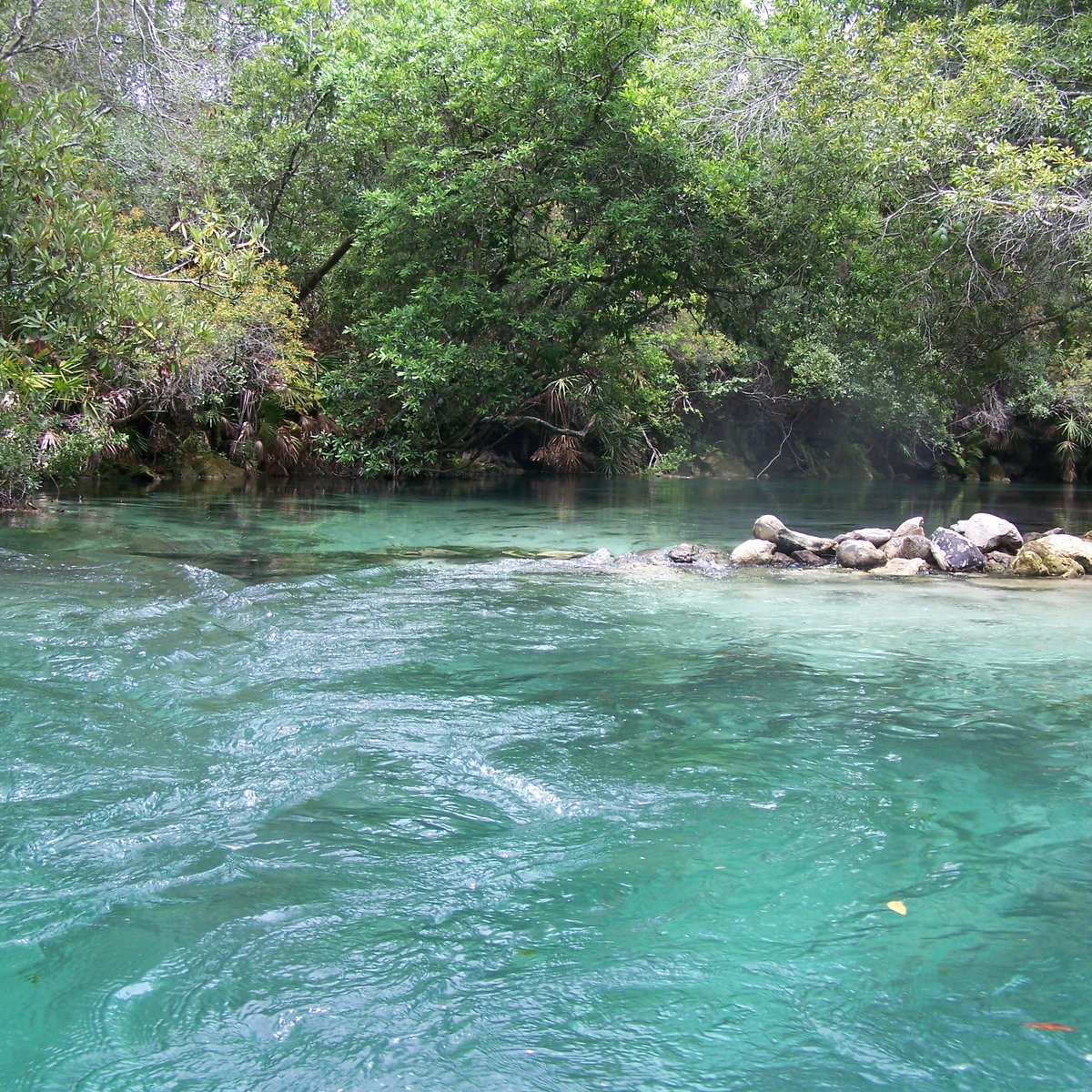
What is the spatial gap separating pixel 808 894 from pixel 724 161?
44.7 ft

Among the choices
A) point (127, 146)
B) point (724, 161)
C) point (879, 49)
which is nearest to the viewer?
point (879, 49)

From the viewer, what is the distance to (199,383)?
15.6 metres

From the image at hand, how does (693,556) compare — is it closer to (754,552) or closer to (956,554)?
(754,552)

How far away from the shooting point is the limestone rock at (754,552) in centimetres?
1047

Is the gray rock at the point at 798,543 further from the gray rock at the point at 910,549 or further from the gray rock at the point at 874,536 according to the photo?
the gray rock at the point at 910,549

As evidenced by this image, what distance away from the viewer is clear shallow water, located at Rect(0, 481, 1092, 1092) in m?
2.36

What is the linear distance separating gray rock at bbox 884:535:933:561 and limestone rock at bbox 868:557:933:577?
0.24m

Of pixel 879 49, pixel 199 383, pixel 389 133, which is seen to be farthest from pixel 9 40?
pixel 879 49

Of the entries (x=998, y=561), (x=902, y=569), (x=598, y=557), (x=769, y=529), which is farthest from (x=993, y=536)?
(x=598, y=557)

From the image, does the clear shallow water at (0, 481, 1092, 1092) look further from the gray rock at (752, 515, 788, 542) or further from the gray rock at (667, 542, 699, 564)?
the gray rock at (752, 515, 788, 542)

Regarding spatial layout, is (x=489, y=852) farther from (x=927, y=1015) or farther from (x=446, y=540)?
(x=446, y=540)

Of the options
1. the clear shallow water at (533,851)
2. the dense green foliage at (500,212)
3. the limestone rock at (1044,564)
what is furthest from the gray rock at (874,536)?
the clear shallow water at (533,851)

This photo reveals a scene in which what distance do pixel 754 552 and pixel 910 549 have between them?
1.69m

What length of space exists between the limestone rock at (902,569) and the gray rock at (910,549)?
244 millimetres
